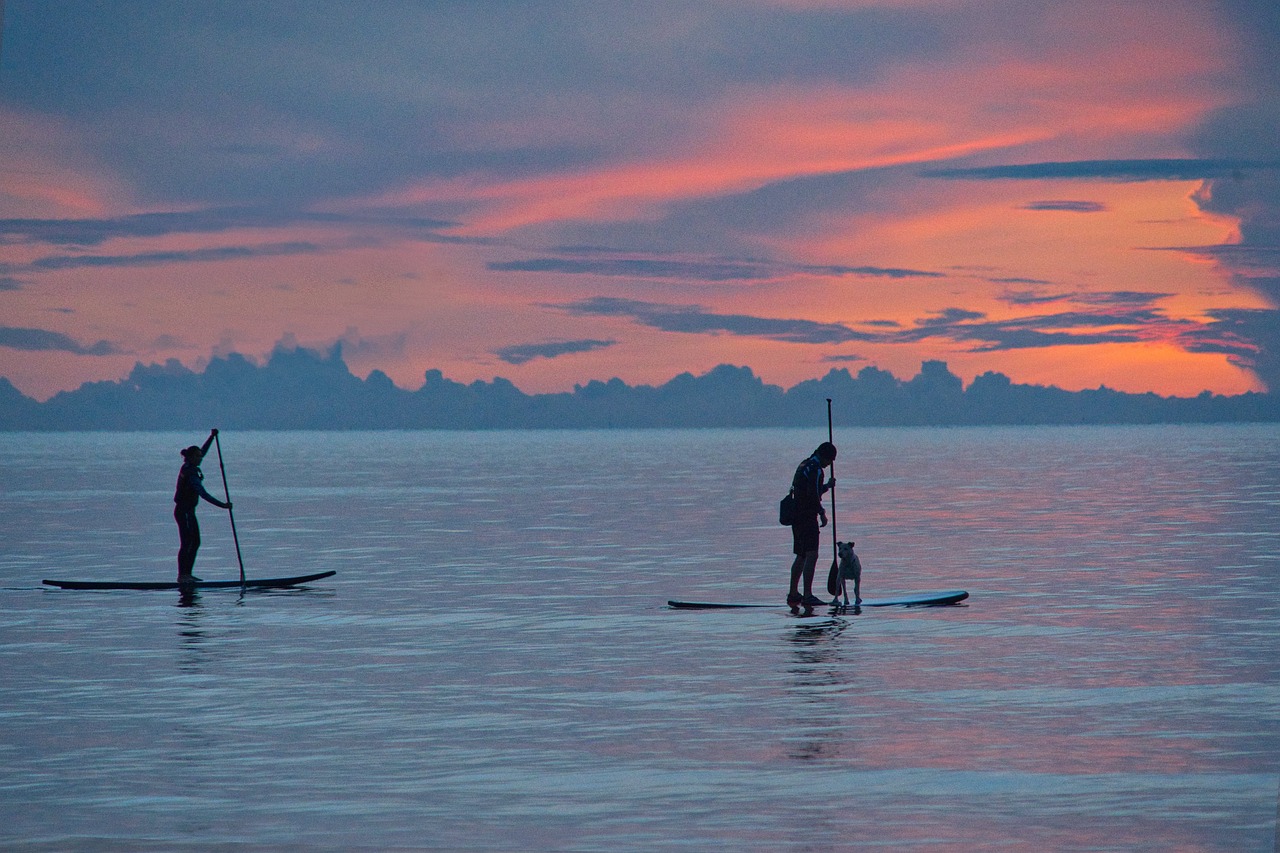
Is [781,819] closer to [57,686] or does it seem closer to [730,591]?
[57,686]

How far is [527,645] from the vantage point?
750 inches

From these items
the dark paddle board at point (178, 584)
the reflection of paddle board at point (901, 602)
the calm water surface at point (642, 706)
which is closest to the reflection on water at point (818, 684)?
the calm water surface at point (642, 706)

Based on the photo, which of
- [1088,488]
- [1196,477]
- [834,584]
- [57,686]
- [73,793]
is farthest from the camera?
[1196,477]

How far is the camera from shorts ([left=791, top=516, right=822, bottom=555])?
21.4 m

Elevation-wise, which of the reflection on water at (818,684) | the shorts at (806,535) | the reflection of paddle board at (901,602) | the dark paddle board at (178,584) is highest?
the shorts at (806,535)

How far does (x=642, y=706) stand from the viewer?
1452 cm

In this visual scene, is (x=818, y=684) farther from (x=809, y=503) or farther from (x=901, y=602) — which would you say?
(x=901, y=602)

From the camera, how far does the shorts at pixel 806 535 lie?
70.1 ft

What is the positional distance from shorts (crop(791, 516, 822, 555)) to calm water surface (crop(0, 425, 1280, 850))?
962 mm

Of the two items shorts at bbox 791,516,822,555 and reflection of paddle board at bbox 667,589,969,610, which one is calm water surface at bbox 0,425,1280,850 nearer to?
reflection of paddle board at bbox 667,589,969,610

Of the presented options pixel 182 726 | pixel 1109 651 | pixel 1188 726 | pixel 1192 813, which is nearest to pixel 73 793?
pixel 182 726

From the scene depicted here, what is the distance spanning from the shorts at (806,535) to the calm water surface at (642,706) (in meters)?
0.96

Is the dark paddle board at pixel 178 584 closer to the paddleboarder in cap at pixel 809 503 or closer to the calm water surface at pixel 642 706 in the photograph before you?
the calm water surface at pixel 642 706

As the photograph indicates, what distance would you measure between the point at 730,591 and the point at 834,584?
3.91m
